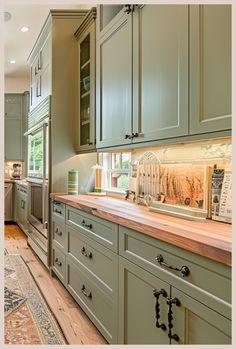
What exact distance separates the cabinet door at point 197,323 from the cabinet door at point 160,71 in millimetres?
809

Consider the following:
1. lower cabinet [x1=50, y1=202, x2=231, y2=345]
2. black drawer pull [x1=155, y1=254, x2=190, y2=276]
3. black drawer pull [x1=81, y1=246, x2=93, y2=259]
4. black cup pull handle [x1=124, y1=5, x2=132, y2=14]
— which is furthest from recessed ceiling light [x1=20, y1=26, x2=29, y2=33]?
black drawer pull [x1=155, y1=254, x2=190, y2=276]

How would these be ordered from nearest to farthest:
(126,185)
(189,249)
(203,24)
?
1. (189,249)
2. (203,24)
3. (126,185)

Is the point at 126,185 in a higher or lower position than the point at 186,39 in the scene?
lower

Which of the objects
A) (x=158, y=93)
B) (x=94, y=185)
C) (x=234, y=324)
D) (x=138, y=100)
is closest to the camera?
(x=234, y=324)

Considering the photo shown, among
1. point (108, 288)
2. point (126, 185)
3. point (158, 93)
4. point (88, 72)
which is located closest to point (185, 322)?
point (108, 288)

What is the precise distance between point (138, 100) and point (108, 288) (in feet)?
3.88

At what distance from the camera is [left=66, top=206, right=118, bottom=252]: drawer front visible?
1.78m

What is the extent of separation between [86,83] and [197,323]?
2552mm

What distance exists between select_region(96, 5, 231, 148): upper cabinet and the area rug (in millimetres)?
1400

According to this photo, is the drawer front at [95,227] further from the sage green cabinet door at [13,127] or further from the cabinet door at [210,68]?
the sage green cabinet door at [13,127]

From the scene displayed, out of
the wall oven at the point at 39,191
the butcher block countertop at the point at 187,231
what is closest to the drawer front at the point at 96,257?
the butcher block countertop at the point at 187,231

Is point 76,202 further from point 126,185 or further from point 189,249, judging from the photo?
point 189,249

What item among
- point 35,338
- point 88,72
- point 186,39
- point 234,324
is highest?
point 88,72

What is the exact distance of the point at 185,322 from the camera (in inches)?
45.0
